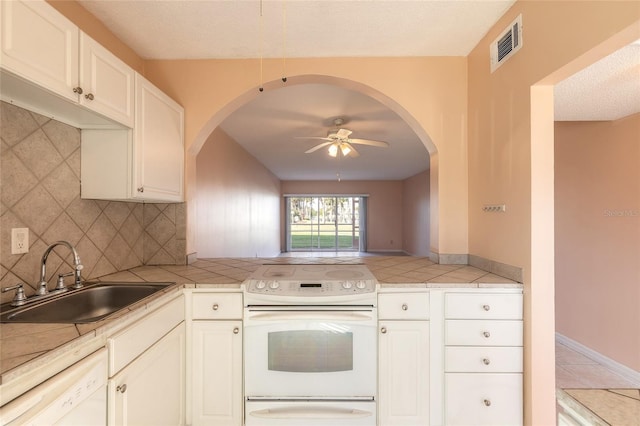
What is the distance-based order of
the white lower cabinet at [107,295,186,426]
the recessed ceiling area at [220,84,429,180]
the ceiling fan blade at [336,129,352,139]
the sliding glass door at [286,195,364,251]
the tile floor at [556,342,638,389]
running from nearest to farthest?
the white lower cabinet at [107,295,186,426], the tile floor at [556,342,638,389], the recessed ceiling area at [220,84,429,180], the ceiling fan blade at [336,129,352,139], the sliding glass door at [286,195,364,251]

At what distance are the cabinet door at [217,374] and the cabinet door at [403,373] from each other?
86 centimetres

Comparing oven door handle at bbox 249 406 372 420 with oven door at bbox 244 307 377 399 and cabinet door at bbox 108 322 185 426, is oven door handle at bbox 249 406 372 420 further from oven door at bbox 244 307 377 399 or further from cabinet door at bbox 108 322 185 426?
cabinet door at bbox 108 322 185 426

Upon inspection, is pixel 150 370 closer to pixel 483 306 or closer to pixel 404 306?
pixel 404 306

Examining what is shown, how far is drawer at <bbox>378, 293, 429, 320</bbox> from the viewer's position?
1624mm


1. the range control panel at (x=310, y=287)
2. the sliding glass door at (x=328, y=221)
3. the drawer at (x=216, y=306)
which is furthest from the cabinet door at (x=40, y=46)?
the sliding glass door at (x=328, y=221)

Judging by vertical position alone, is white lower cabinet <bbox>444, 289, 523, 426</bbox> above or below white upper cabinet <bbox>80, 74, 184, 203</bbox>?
below

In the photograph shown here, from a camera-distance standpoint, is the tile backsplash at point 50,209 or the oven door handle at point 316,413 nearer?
the tile backsplash at point 50,209

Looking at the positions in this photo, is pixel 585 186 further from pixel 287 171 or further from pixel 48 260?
pixel 287 171

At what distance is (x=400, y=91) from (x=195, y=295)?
Answer: 6.87 feet

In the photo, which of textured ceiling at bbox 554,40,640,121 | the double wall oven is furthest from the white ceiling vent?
the double wall oven

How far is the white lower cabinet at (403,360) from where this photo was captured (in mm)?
1606

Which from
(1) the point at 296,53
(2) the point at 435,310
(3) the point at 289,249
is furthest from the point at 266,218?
(2) the point at 435,310

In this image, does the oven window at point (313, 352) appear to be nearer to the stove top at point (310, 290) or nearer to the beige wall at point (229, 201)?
the stove top at point (310, 290)

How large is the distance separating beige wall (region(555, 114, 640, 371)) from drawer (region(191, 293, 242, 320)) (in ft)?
10.8
